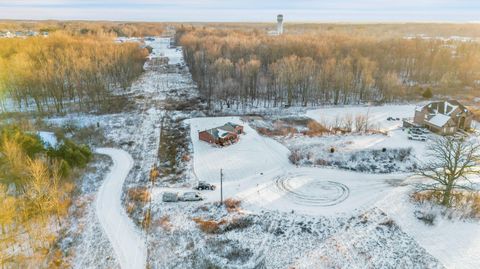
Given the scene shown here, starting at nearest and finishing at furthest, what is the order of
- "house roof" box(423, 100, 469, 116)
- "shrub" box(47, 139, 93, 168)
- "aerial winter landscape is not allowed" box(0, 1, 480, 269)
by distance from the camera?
"aerial winter landscape is not allowed" box(0, 1, 480, 269) < "shrub" box(47, 139, 93, 168) < "house roof" box(423, 100, 469, 116)

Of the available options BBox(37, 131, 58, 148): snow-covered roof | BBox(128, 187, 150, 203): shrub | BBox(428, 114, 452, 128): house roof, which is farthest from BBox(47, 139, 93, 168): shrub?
BBox(428, 114, 452, 128): house roof

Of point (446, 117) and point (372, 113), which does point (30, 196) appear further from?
point (372, 113)

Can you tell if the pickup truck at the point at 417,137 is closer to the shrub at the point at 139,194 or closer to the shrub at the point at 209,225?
the shrub at the point at 209,225

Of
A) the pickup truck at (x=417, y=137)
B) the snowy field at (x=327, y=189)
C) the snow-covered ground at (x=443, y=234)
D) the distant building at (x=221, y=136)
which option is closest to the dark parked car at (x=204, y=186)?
the snowy field at (x=327, y=189)

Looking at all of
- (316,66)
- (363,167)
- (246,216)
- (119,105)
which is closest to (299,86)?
(316,66)

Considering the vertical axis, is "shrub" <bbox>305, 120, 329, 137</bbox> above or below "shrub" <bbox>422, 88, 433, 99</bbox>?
below

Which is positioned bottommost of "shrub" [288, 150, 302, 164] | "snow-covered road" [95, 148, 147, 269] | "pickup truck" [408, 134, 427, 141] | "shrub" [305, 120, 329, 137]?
"snow-covered road" [95, 148, 147, 269]

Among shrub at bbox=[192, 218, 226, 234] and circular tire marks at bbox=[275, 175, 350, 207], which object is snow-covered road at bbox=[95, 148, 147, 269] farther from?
circular tire marks at bbox=[275, 175, 350, 207]
